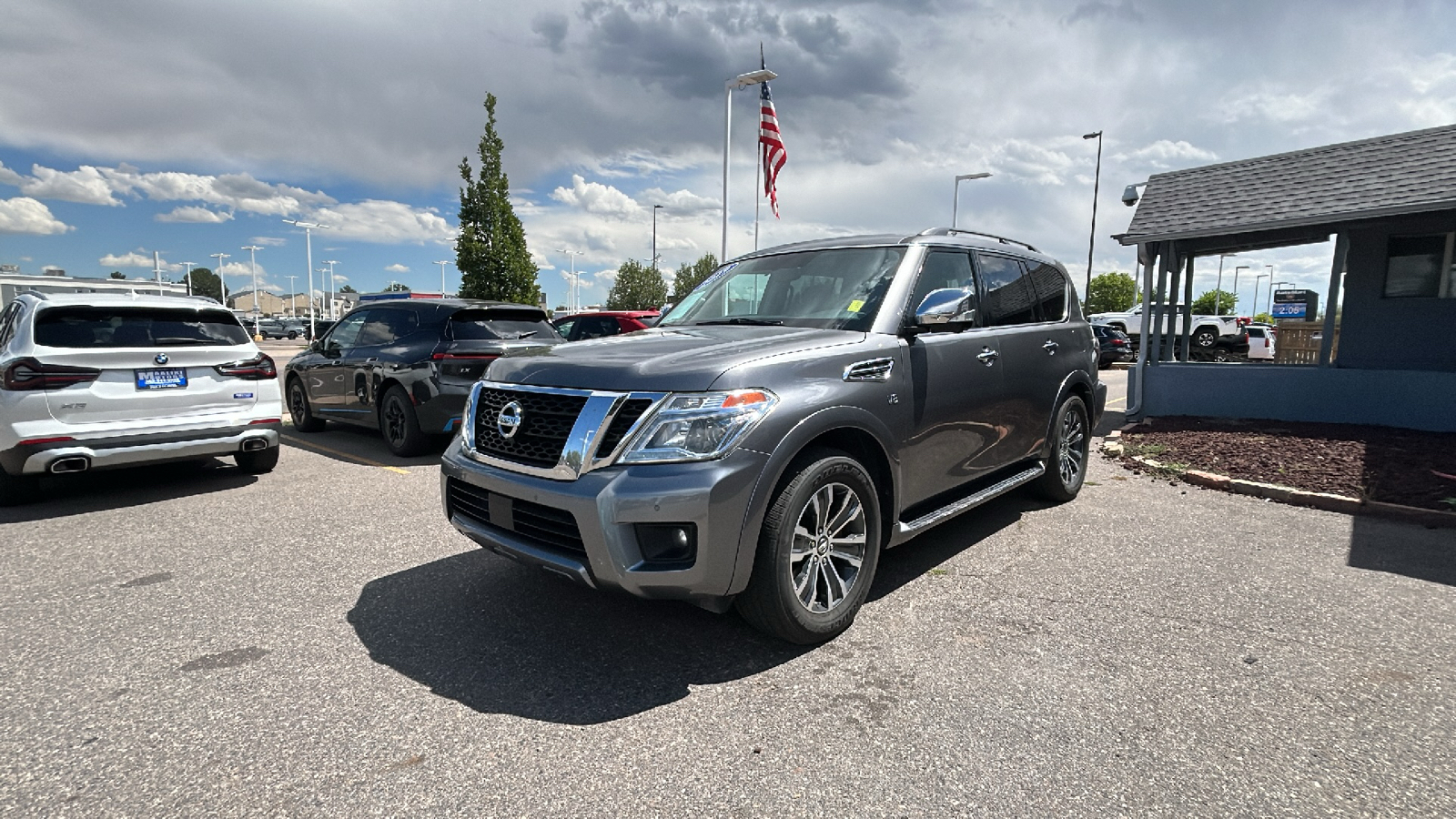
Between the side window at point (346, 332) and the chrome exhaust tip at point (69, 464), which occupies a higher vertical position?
the side window at point (346, 332)

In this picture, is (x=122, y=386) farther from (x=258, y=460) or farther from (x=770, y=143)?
(x=770, y=143)

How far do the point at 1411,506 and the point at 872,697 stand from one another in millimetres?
5211

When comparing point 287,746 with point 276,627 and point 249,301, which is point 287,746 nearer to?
point 276,627

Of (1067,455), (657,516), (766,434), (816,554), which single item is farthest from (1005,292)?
(657,516)

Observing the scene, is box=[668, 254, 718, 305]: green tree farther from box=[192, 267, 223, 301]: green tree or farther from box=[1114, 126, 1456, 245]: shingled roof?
box=[192, 267, 223, 301]: green tree

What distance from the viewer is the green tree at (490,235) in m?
23.0

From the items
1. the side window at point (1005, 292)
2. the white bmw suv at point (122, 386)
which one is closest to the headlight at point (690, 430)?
the side window at point (1005, 292)

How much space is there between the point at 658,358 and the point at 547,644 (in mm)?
1351

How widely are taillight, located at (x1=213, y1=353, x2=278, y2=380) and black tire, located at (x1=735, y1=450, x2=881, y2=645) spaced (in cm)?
518

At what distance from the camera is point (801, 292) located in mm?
4129

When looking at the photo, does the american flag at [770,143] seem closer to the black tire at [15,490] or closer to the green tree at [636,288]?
the black tire at [15,490]

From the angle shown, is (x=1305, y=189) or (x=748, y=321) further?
(x=1305, y=189)

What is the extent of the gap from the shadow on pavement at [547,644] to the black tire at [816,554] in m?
0.22

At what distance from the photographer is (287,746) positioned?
2.47m
